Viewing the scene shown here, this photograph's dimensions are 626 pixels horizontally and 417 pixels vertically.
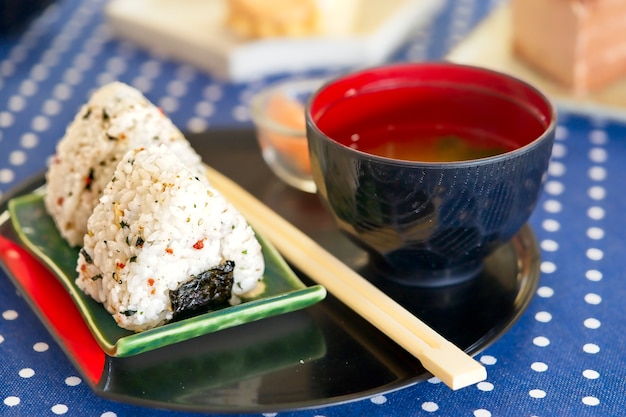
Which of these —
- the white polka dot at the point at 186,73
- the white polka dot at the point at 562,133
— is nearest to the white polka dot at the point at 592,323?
the white polka dot at the point at 562,133

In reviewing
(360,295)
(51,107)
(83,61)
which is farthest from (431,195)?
(83,61)

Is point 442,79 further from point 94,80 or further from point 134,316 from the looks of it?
point 94,80

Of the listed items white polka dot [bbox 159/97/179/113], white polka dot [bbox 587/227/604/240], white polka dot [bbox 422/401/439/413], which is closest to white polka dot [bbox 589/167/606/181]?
white polka dot [bbox 587/227/604/240]

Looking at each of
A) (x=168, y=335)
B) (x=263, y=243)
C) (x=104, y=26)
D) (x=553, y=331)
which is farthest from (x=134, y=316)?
(x=104, y=26)

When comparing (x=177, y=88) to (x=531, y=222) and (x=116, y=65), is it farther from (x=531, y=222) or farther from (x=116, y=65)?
(x=531, y=222)

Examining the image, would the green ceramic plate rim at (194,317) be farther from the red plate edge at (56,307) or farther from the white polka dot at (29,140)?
the white polka dot at (29,140)

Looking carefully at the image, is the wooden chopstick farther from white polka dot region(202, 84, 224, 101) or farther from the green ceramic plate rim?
white polka dot region(202, 84, 224, 101)
